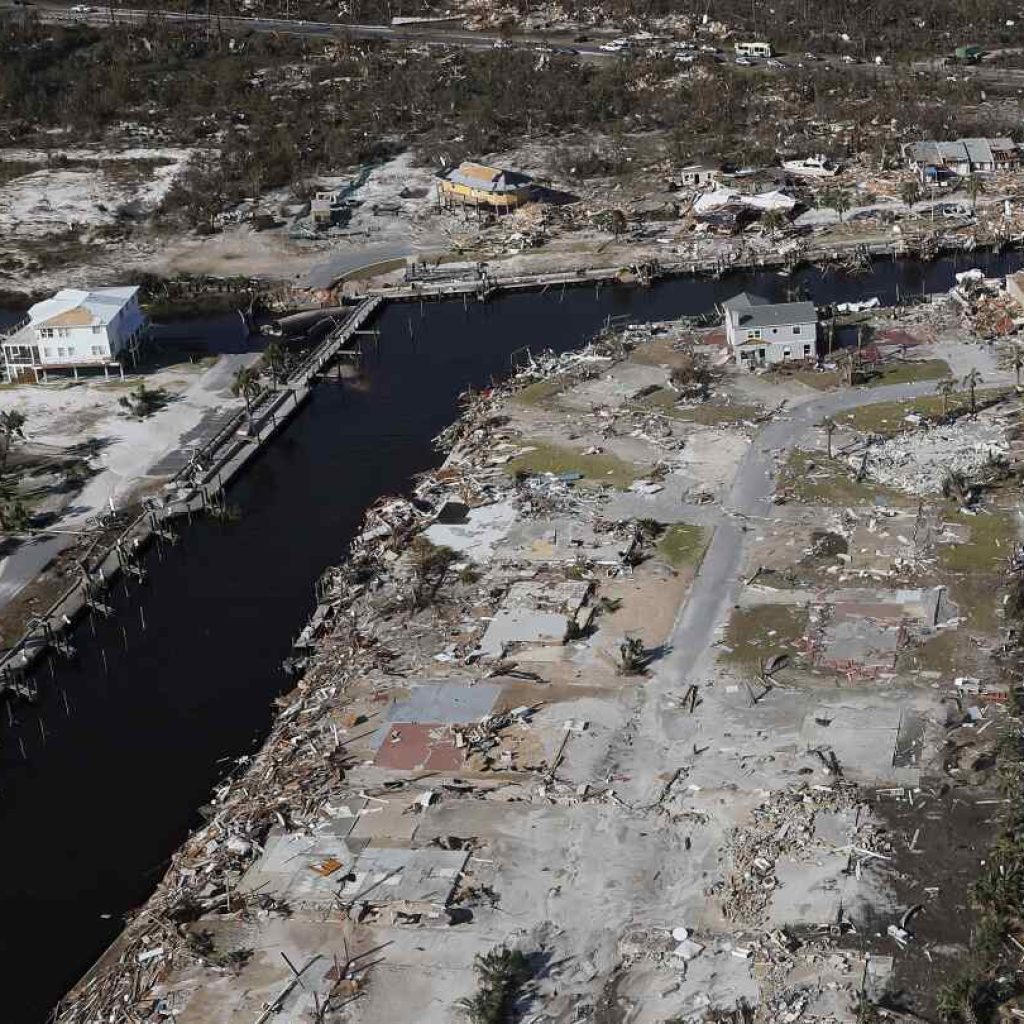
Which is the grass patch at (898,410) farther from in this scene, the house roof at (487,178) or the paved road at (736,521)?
the house roof at (487,178)

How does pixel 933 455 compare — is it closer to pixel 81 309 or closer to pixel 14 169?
pixel 81 309

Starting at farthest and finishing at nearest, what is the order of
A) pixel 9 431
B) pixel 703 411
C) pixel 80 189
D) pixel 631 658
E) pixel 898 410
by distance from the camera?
pixel 80 189
pixel 9 431
pixel 703 411
pixel 898 410
pixel 631 658

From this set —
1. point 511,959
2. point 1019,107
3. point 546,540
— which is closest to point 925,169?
point 1019,107

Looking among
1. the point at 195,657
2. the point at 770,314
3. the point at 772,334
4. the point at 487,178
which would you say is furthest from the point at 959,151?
the point at 195,657

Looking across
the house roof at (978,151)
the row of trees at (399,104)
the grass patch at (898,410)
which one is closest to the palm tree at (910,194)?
the house roof at (978,151)

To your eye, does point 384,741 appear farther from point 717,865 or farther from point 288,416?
point 288,416
